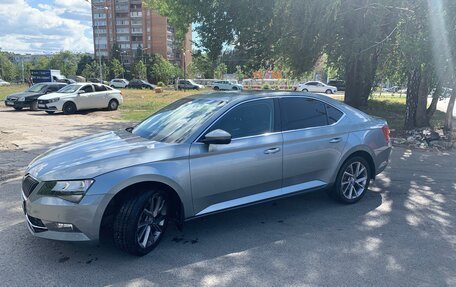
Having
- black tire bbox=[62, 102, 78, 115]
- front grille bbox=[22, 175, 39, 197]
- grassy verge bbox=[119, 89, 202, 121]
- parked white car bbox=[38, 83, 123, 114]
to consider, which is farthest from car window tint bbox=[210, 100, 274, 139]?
black tire bbox=[62, 102, 78, 115]

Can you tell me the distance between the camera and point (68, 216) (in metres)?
3.48

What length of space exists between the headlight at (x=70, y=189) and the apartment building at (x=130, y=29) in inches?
4600

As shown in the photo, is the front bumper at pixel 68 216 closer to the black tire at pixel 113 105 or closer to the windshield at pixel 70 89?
the windshield at pixel 70 89

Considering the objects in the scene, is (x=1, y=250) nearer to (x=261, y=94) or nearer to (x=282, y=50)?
(x=261, y=94)

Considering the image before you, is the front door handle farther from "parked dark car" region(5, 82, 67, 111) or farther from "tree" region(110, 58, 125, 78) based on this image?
"tree" region(110, 58, 125, 78)

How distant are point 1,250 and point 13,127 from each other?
10733 millimetres

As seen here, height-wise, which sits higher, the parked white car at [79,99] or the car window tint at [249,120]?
the car window tint at [249,120]

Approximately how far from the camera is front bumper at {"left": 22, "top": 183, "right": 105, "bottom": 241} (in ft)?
11.4

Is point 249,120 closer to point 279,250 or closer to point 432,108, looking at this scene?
point 279,250

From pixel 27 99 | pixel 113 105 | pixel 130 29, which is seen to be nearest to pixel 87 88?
pixel 113 105

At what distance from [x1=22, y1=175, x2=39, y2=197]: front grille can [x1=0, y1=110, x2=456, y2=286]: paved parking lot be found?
626mm

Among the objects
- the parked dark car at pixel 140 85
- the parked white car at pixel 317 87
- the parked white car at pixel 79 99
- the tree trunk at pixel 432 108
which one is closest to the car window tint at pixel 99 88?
the parked white car at pixel 79 99

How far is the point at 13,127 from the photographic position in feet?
43.6

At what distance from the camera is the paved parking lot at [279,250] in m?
3.45
